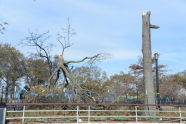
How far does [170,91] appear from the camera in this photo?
3956 cm

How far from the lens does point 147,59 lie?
45.8 ft

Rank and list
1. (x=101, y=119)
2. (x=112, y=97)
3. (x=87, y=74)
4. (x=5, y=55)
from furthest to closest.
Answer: (x=5, y=55) < (x=87, y=74) < (x=112, y=97) < (x=101, y=119)

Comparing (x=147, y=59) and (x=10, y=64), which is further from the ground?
(x=10, y=64)

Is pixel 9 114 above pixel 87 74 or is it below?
below

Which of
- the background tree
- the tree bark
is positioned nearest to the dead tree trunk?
the tree bark

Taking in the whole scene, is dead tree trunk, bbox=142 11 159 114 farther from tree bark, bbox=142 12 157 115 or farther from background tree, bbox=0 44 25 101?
background tree, bbox=0 44 25 101

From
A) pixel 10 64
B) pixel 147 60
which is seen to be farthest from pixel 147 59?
pixel 10 64

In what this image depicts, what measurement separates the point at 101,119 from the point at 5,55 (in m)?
23.4

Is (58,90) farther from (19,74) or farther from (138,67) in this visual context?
(138,67)

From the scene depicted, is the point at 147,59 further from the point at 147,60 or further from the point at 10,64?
the point at 10,64

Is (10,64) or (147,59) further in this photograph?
(10,64)

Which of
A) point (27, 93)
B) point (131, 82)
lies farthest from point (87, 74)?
point (131, 82)

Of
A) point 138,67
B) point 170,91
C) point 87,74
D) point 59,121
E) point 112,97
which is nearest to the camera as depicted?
point 59,121

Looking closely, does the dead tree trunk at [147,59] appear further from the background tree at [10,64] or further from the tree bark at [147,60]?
the background tree at [10,64]
